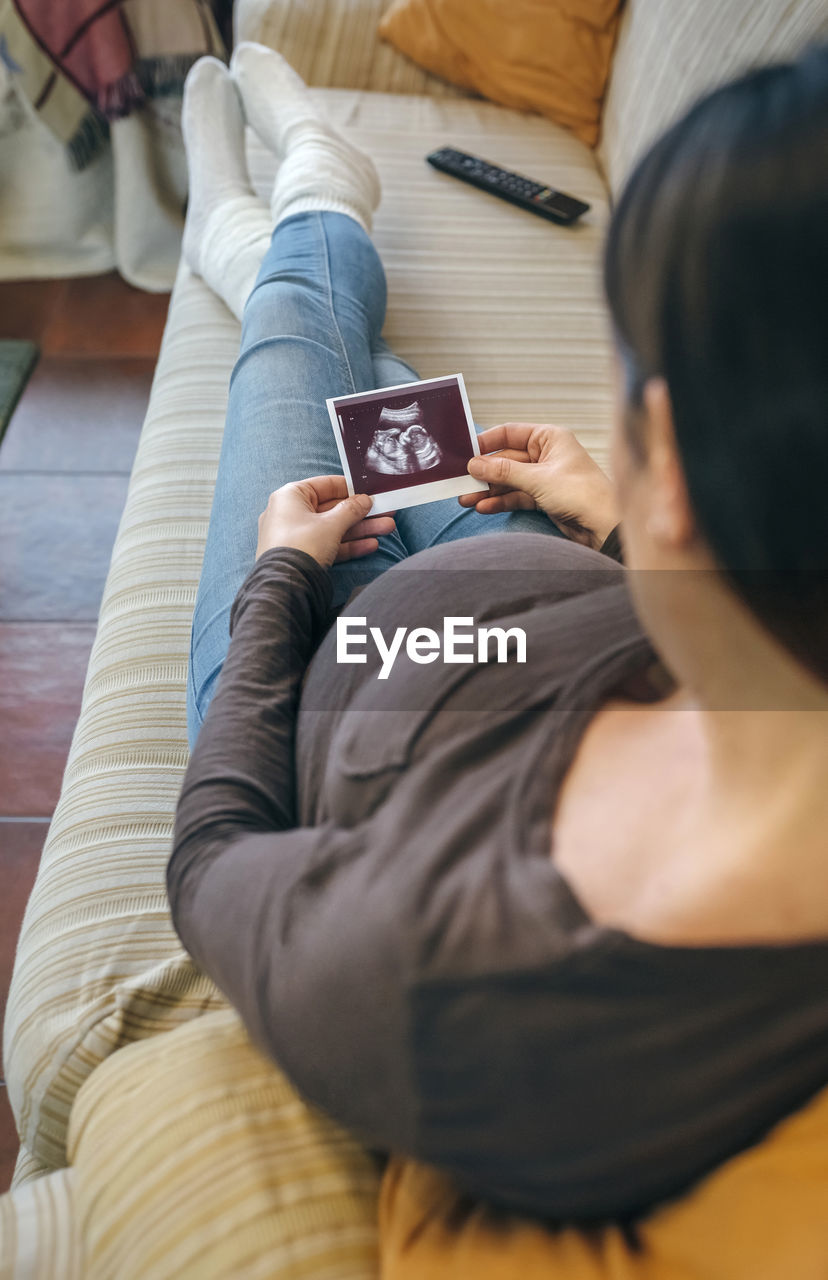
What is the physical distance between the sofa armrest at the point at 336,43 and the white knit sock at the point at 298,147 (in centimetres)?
15

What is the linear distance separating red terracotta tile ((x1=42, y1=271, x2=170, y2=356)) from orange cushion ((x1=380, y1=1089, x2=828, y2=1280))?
70.3 inches

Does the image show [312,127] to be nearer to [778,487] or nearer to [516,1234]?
[778,487]

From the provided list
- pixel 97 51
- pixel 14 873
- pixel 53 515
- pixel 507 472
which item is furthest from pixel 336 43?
pixel 14 873

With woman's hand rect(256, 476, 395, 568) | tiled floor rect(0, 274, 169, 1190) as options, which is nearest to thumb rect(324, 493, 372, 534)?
woman's hand rect(256, 476, 395, 568)

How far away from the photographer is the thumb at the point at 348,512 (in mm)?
883

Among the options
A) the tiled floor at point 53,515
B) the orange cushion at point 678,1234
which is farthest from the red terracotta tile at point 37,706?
the orange cushion at point 678,1234

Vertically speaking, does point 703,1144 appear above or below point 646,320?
below

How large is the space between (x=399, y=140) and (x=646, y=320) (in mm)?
1514

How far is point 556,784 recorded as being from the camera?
529 millimetres

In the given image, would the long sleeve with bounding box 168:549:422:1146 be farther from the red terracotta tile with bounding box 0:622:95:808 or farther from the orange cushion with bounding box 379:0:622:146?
the orange cushion with bounding box 379:0:622:146

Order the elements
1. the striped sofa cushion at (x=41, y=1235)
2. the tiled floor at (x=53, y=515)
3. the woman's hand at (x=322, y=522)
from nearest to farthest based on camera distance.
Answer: the striped sofa cushion at (x=41, y=1235)
the woman's hand at (x=322, y=522)
the tiled floor at (x=53, y=515)

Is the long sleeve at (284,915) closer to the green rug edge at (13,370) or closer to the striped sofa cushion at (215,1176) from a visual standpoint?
the striped sofa cushion at (215,1176)

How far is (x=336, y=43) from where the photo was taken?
5.80ft

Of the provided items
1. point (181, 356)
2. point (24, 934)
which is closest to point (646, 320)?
point (24, 934)
